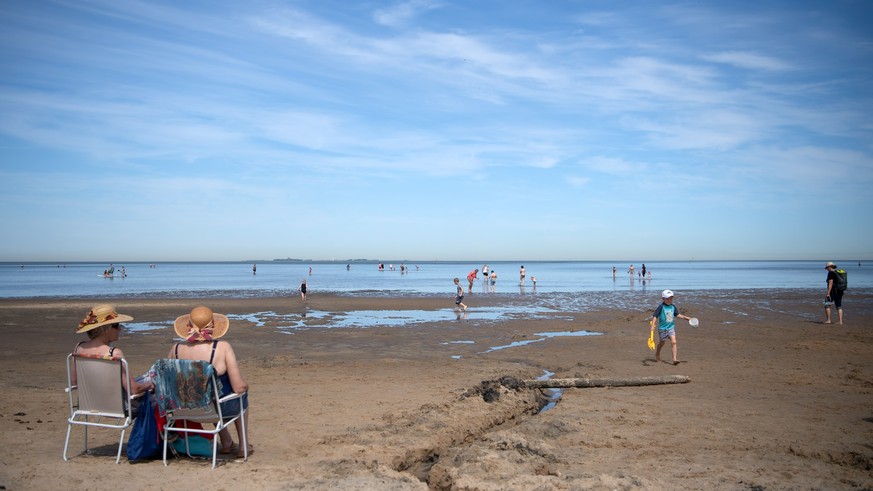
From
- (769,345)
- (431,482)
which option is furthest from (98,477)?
(769,345)

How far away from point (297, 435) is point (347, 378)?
165 inches

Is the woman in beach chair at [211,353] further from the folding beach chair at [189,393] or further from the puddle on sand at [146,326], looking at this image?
the puddle on sand at [146,326]

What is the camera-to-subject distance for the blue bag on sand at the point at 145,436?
5.98 meters

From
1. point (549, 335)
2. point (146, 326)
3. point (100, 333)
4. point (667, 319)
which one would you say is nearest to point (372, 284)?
point (146, 326)

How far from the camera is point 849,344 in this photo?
15.7 meters

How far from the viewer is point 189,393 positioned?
224 inches

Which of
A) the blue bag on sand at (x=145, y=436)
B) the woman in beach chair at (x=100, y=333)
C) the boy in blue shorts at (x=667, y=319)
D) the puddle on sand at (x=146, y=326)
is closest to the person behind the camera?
the blue bag on sand at (x=145, y=436)

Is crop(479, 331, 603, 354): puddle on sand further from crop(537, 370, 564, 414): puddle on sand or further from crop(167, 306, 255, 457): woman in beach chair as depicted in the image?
crop(167, 306, 255, 457): woman in beach chair

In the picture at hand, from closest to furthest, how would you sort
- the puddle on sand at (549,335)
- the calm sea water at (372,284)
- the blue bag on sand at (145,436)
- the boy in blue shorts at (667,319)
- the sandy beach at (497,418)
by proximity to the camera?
the sandy beach at (497,418) < the blue bag on sand at (145,436) < the boy in blue shorts at (667,319) < the puddle on sand at (549,335) < the calm sea water at (372,284)

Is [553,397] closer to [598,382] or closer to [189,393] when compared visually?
[598,382]

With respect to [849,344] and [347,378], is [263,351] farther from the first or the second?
[849,344]

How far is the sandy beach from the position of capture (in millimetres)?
5773

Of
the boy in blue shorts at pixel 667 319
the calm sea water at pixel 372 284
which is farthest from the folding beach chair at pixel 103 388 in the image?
the calm sea water at pixel 372 284

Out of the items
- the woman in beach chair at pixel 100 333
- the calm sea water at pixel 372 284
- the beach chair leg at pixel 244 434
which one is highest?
the woman in beach chair at pixel 100 333
